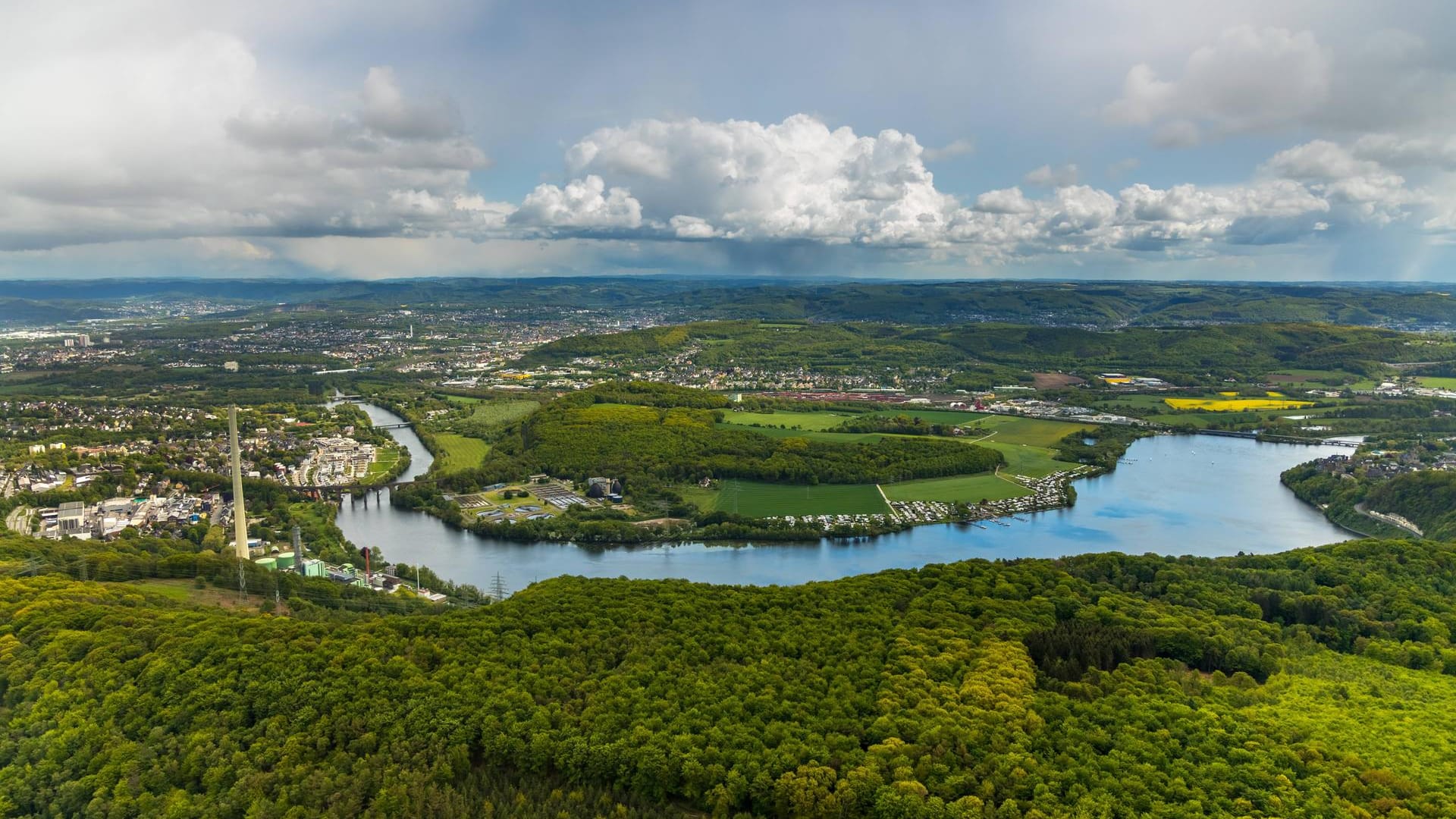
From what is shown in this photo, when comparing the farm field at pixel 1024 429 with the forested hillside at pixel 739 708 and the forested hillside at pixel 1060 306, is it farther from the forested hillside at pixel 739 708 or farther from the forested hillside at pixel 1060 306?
the forested hillside at pixel 1060 306

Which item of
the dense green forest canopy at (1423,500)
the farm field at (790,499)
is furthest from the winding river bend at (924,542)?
the farm field at (790,499)

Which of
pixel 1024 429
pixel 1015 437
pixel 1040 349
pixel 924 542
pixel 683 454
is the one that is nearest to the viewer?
pixel 924 542

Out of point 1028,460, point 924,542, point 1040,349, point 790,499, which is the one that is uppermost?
point 1040,349

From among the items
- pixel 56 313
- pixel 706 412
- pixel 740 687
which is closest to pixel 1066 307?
pixel 706 412

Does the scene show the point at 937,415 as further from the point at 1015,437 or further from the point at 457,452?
the point at 457,452

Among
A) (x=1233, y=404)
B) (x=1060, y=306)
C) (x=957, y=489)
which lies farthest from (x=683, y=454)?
(x=1060, y=306)

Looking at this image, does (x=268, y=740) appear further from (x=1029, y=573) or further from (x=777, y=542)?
(x=777, y=542)
